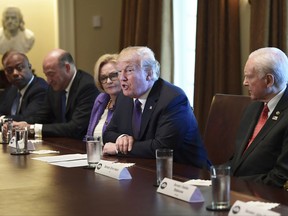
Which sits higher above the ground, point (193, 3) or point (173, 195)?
point (193, 3)

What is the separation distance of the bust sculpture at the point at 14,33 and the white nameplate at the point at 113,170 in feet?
14.9

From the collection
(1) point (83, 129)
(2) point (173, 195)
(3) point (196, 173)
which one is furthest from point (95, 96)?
(2) point (173, 195)

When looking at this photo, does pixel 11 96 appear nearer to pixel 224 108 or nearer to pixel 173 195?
pixel 224 108

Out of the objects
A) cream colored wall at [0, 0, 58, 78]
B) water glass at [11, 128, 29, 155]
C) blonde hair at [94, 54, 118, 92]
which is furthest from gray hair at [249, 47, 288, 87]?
cream colored wall at [0, 0, 58, 78]

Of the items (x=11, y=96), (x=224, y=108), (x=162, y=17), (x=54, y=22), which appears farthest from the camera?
(x=54, y=22)

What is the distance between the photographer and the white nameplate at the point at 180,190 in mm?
1860

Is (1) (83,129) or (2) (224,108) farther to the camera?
(1) (83,129)

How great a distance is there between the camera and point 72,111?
4445 millimetres

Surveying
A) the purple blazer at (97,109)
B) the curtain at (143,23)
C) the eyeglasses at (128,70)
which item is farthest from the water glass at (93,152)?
the curtain at (143,23)

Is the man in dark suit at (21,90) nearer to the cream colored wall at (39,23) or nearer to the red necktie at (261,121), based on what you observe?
the cream colored wall at (39,23)

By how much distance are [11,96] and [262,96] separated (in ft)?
11.0

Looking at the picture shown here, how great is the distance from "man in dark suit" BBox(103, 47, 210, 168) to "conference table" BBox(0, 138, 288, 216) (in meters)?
0.32

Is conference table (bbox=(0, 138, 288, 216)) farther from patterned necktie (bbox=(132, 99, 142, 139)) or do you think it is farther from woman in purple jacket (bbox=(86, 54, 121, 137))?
woman in purple jacket (bbox=(86, 54, 121, 137))

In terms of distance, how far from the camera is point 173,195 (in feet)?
6.35
